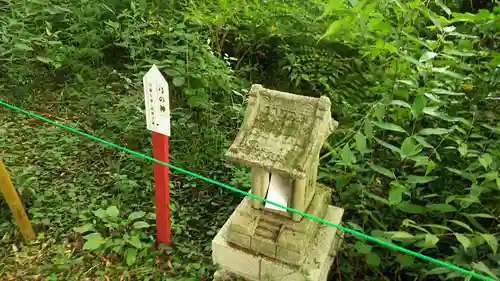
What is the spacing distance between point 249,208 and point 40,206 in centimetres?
195

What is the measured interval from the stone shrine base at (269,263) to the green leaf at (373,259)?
0.88 feet

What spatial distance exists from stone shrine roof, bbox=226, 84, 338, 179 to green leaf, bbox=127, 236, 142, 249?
123 cm

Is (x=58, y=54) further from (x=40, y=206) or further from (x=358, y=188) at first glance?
(x=358, y=188)

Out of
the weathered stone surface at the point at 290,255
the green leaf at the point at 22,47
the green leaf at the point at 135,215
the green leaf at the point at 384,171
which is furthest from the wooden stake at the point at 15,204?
the green leaf at the point at 384,171

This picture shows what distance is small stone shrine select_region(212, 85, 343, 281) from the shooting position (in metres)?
2.29

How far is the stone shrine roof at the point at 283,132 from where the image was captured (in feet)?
7.41

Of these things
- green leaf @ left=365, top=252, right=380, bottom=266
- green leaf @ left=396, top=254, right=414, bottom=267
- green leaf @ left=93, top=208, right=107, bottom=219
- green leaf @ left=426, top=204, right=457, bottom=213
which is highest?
green leaf @ left=426, top=204, right=457, bottom=213

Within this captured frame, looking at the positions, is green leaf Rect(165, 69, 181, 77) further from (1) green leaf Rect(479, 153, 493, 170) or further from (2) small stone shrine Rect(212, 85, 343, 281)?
(1) green leaf Rect(479, 153, 493, 170)

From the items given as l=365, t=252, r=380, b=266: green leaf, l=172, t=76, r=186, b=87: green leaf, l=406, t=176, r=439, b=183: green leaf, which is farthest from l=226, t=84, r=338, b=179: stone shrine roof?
l=172, t=76, r=186, b=87: green leaf

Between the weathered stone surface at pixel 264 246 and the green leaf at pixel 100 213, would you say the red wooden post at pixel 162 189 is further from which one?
the weathered stone surface at pixel 264 246

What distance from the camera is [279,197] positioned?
8.16 ft

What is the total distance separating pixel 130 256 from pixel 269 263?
1110mm

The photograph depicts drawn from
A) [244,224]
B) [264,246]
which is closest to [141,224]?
[244,224]

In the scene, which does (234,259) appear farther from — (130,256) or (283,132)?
(283,132)
